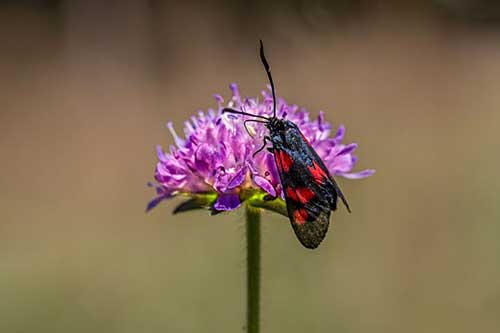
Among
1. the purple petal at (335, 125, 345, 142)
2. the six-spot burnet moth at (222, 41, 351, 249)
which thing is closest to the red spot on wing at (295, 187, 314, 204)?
the six-spot burnet moth at (222, 41, 351, 249)

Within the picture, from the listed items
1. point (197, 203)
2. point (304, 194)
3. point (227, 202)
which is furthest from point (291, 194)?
point (197, 203)

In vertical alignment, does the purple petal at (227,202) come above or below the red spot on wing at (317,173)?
below

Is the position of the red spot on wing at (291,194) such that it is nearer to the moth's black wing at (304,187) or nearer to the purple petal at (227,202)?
the moth's black wing at (304,187)

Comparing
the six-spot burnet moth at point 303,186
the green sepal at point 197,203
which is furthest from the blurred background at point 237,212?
the six-spot burnet moth at point 303,186

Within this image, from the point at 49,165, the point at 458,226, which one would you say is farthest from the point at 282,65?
the point at 458,226

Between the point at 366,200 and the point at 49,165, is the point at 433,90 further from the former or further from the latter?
the point at 49,165

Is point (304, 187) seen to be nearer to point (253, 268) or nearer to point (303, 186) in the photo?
point (303, 186)

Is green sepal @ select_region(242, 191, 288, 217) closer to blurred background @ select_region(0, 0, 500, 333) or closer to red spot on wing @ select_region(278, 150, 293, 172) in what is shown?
red spot on wing @ select_region(278, 150, 293, 172)
